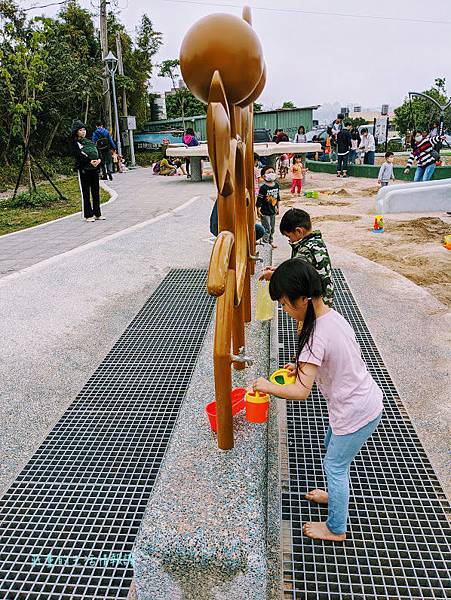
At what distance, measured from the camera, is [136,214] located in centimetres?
1095

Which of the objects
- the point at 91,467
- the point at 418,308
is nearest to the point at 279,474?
the point at 91,467

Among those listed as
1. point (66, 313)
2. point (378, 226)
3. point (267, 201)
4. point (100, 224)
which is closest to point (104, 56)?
point (100, 224)

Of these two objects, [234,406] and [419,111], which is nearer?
[234,406]

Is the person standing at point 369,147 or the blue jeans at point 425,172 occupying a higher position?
the person standing at point 369,147

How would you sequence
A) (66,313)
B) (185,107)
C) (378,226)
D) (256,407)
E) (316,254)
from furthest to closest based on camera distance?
(185,107), (378,226), (66,313), (316,254), (256,407)

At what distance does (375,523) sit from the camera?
244 cm

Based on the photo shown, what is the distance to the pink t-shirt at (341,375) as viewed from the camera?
205 cm

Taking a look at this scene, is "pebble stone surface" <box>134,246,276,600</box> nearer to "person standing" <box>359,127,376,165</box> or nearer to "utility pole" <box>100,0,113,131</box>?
"person standing" <box>359,127,376,165</box>

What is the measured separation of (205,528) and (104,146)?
1714 centimetres

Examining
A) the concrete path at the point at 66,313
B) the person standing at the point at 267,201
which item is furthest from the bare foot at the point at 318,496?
the person standing at the point at 267,201

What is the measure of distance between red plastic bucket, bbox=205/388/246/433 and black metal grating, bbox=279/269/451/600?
1.71 ft

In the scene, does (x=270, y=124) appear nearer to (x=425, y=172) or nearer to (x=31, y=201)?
(x=425, y=172)

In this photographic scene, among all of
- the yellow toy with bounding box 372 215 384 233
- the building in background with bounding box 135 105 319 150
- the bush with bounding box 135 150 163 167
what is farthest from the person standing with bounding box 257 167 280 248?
the building in background with bounding box 135 105 319 150

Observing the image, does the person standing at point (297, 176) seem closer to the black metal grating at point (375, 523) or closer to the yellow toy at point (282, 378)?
the black metal grating at point (375, 523)
